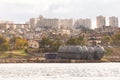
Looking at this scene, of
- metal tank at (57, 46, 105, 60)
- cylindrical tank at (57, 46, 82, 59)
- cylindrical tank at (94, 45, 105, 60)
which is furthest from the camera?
cylindrical tank at (57, 46, 82, 59)

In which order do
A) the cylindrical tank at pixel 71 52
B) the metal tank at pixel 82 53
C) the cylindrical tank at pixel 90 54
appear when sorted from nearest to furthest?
the metal tank at pixel 82 53 → the cylindrical tank at pixel 71 52 → the cylindrical tank at pixel 90 54

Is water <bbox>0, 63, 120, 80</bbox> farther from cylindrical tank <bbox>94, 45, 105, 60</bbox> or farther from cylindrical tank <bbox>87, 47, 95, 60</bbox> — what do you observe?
cylindrical tank <bbox>87, 47, 95, 60</bbox>

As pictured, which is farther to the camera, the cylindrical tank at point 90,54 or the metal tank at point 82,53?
the cylindrical tank at point 90,54

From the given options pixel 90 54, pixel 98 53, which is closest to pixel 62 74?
pixel 98 53

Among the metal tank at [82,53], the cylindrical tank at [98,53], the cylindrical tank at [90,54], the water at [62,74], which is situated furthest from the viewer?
the cylindrical tank at [90,54]

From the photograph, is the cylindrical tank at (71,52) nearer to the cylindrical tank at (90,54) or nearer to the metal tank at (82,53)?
the metal tank at (82,53)

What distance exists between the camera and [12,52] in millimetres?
195625

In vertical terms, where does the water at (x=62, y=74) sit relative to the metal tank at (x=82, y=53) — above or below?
above

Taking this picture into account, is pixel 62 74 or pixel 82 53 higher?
pixel 62 74

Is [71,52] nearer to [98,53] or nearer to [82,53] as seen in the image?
[82,53]

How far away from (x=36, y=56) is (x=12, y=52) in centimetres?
1093

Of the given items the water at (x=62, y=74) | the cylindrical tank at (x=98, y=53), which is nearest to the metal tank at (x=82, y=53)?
the cylindrical tank at (x=98, y=53)

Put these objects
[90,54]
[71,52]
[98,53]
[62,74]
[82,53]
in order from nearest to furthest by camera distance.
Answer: [62,74]
[98,53]
[82,53]
[71,52]
[90,54]

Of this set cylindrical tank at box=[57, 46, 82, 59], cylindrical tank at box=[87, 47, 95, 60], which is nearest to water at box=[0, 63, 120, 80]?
cylindrical tank at box=[57, 46, 82, 59]
